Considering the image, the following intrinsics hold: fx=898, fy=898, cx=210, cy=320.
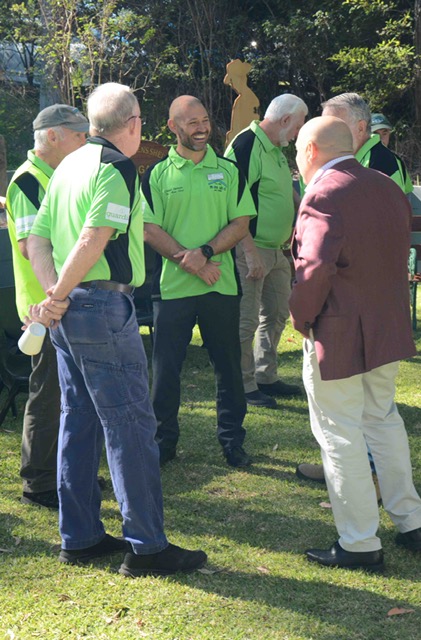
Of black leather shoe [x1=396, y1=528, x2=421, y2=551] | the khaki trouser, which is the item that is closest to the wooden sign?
the khaki trouser

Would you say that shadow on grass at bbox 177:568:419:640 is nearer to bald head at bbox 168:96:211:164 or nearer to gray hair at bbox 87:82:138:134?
gray hair at bbox 87:82:138:134

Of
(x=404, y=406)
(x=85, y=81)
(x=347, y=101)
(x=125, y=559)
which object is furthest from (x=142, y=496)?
(x=85, y=81)

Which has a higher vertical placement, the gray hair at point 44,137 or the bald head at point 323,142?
the gray hair at point 44,137

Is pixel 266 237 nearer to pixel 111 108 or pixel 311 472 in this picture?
pixel 311 472

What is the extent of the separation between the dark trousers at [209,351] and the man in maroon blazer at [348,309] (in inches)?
51.8

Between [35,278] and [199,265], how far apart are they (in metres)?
0.96

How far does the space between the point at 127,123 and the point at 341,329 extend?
1.28 metres

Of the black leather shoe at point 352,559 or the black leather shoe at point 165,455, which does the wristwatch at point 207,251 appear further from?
the black leather shoe at point 352,559

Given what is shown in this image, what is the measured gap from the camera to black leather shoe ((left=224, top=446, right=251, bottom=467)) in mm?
5508

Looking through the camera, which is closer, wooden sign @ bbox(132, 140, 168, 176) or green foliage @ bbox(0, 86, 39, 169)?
wooden sign @ bbox(132, 140, 168, 176)

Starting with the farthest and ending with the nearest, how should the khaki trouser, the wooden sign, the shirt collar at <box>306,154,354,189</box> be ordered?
the wooden sign → the khaki trouser → the shirt collar at <box>306,154,354,189</box>

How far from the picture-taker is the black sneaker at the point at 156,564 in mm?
3984

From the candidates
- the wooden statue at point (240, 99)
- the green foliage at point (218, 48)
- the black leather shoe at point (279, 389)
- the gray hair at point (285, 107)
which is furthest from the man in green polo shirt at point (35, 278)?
the green foliage at point (218, 48)

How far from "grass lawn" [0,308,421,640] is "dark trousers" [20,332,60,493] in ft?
0.59
